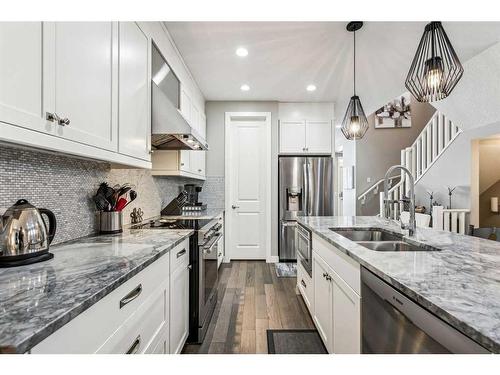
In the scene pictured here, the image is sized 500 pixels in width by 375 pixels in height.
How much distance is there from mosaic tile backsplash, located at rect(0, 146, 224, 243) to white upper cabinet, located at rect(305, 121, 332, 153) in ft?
10.1

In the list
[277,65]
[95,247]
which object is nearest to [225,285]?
[95,247]

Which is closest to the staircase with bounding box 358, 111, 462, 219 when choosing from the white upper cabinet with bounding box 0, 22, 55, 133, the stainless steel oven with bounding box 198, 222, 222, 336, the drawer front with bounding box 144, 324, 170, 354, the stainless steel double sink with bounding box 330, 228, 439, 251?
the stainless steel double sink with bounding box 330, 228, 439, 251

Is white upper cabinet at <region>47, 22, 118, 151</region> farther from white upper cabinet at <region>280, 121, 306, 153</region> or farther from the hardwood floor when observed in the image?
white upper cabinet at <region>280, 121, 306, 153</region>

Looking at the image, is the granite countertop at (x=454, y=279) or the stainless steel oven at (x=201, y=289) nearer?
the granite countertop at (x=454, y=279)

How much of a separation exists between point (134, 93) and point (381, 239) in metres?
2.14

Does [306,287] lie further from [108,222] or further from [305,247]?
[108,222]

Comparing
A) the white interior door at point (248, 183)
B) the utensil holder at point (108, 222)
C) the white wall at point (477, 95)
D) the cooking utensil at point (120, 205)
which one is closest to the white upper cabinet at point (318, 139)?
the white interior door at point (248, 183)

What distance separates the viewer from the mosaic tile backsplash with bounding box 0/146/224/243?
1.16 meters

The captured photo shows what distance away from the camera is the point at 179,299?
172cm

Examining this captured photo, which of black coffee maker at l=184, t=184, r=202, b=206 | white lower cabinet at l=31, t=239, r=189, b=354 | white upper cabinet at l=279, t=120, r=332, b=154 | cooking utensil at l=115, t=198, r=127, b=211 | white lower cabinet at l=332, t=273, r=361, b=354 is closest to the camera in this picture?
white lower cabinet at l=31, t=239, r=189, b=354

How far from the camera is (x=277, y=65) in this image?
311 cm

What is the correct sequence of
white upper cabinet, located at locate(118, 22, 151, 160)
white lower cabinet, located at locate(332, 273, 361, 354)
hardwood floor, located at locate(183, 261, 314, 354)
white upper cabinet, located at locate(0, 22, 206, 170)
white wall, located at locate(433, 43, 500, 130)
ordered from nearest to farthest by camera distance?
white upper cabinet, located at locate(0, 22, 206, 170), white lower cabinet, located at locate(332, 273, 361, 354), white upper cabinet, located at locate(118, 22, 151, 160), hardwood floor, located at locate(183, 261, 314, 354), white wall, located at locate(433, 43, 500, 130)

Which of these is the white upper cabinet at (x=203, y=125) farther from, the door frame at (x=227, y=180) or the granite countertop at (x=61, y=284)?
the granite countertop at (x=61, y=284)

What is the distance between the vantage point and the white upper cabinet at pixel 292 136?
4355 millimetres
